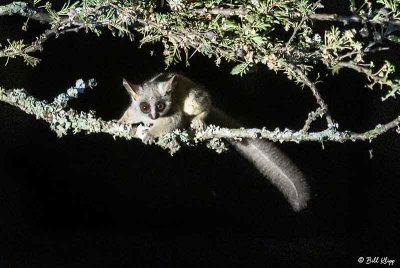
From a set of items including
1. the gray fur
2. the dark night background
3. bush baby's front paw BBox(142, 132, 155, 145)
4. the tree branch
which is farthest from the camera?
the dark night background

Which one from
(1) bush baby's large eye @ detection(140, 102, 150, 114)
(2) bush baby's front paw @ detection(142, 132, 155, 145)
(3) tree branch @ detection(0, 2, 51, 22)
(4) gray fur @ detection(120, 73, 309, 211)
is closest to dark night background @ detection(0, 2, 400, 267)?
(4) gray fur @ detection(120, 73, 309, 211)

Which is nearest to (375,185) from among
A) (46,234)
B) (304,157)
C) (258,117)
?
(304,157)

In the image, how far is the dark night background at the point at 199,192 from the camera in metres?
3.83

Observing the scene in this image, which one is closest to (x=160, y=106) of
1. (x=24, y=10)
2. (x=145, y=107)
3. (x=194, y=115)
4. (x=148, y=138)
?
(x=145, y=107)

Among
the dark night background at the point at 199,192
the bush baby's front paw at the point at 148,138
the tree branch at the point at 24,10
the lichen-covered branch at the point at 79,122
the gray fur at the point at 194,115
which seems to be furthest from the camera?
the dark night background at the point at 199,192

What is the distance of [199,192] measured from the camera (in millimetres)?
4059

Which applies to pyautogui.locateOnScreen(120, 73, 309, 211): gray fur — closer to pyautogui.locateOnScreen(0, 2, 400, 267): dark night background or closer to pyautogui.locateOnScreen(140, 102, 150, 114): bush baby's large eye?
pyautogui.locateOnScreen(140, 102, 150, 114): bush baby's large eye

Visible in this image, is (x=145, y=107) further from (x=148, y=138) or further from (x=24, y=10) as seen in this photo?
(x=24, y=10)

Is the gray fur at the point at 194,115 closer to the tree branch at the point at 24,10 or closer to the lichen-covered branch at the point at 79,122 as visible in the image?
the lichen-covered branch at the point at 79,122

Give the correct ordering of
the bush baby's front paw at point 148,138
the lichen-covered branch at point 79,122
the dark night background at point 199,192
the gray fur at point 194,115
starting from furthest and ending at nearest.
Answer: the dark night background at point 199,192 < the gray fur at point 194,115 < the bush baby's front paw at point 148,138 < the lichen-covered branch at point 79,122

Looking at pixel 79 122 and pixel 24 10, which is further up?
pixel 24 10

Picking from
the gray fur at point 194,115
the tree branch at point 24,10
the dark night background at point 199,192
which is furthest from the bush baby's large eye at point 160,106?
the tree branch at point 24,10

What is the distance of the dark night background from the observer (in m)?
3.83

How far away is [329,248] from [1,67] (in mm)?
2894
